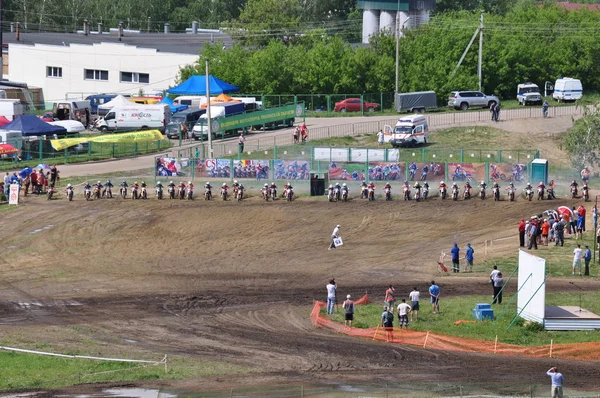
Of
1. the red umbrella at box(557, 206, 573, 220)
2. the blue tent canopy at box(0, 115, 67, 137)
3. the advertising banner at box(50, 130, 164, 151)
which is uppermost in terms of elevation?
the blue tent canopy at box(0, 115, 67, 137)

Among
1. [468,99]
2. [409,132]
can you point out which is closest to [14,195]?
[409,132]

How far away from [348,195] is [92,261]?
51.5 ft

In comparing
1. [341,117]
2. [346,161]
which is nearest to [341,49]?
[341,117]

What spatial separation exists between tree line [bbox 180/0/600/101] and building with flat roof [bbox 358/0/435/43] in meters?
3.93

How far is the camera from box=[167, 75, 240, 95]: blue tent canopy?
81.9 meters

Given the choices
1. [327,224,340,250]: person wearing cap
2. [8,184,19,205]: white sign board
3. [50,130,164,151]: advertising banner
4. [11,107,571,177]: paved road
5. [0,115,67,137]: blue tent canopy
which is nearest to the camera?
[327,224,340,250]: person wearing cap

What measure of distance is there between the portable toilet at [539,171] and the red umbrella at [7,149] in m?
30.0

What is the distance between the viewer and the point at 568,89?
8794cm

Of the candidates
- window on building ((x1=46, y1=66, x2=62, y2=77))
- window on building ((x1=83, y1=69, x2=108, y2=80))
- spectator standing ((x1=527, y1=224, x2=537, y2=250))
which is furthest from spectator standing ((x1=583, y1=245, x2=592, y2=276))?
window on building ((x1=46, y1=66, x2=62, y2=77))

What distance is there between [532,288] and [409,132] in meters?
34.7

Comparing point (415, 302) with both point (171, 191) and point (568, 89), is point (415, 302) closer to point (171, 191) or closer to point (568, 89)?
point (171, 191)

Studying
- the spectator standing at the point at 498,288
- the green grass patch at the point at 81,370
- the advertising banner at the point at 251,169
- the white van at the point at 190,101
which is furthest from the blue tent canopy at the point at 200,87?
the green grass patch at the point at 81,370

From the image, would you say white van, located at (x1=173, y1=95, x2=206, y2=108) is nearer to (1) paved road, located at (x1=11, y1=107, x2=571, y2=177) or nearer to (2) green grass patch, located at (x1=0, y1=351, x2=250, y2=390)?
(1) paved road, located at (x1=11, y1=107, x2=571, y2=177)

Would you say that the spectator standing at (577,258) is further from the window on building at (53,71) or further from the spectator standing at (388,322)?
the window on building at (53,71)
